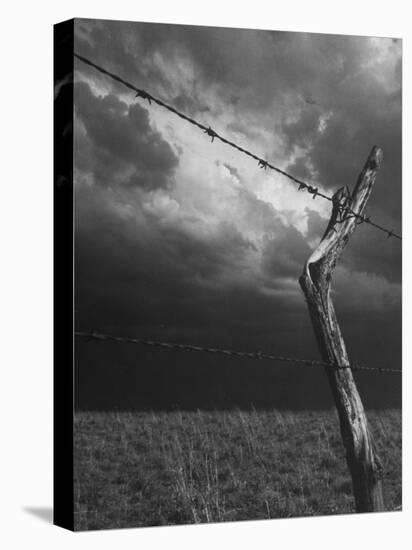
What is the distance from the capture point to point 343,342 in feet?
35.2

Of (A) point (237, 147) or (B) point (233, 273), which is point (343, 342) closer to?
(B) point (233, 273)

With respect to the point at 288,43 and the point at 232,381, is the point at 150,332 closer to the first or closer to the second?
the point at 232,381

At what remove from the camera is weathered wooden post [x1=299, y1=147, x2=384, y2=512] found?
10602 mm

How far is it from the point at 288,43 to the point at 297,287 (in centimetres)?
182

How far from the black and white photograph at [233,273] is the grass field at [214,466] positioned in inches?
0.6

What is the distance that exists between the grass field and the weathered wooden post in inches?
4.0

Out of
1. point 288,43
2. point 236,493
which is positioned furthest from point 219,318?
point 288,43

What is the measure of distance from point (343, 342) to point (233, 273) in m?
1.17

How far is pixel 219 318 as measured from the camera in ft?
32.9

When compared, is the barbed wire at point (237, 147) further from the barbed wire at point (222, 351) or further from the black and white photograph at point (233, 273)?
the barbed wire at point (222, 351)

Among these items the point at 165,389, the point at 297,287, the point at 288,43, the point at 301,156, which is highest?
the point at 288,43

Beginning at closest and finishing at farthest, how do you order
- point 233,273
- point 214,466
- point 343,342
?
1. point 214,466
2. point 233,273
3. point 343,342

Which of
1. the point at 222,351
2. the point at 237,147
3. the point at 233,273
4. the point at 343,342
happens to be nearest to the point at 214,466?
the point at 222,351

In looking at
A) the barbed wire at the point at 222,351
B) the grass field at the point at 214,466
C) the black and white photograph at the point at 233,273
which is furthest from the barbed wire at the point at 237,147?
the grass field at the point at 214,466
